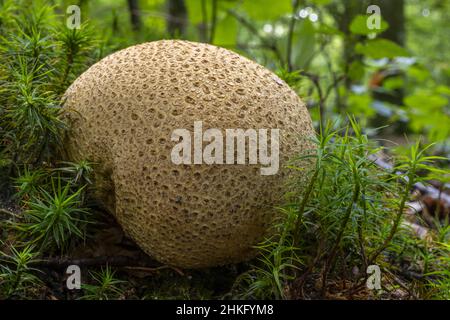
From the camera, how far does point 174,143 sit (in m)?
1.67

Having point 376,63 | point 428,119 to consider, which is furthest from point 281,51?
point 428,119

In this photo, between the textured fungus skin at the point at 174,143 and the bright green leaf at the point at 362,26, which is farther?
the bright green leaf at the point at 362,26

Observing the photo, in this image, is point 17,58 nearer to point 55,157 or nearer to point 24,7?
point 55,157

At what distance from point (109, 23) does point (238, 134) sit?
9.04ft

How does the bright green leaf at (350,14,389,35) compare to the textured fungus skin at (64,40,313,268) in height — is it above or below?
above

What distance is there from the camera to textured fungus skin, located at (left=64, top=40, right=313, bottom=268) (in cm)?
166

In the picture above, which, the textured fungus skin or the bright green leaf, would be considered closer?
the textured fungus skin

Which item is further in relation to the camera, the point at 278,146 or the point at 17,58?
the point at 17,58

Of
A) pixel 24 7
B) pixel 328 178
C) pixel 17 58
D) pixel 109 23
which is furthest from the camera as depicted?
pixel 109 23

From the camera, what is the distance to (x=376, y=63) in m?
3.99

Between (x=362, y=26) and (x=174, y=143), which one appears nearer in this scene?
(x=174, y=143)

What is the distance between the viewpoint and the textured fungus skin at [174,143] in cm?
166

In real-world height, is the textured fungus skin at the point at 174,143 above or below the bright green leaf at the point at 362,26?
below

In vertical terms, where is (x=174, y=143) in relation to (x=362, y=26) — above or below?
below
